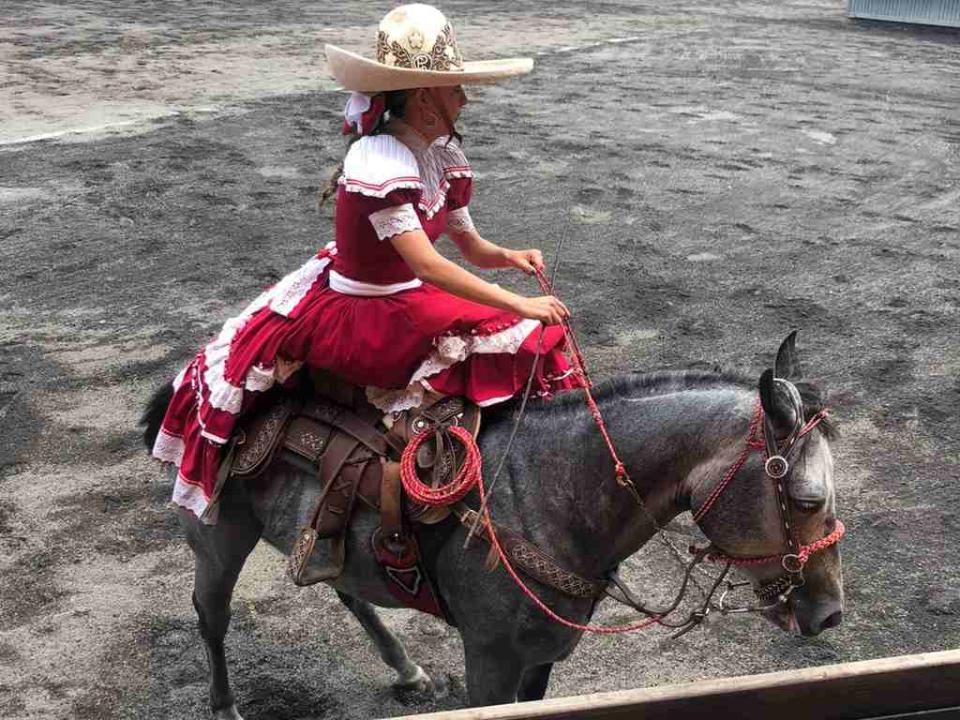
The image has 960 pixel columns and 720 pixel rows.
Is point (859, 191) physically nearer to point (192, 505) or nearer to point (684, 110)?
point (684, 110)

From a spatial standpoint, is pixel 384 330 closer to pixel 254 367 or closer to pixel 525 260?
pixel 254 367

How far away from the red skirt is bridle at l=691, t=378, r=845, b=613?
2.04 feet

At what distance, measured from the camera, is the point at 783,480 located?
98.2 inches

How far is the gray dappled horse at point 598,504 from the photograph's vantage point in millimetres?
2562

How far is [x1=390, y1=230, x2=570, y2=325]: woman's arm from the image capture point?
8.80ft

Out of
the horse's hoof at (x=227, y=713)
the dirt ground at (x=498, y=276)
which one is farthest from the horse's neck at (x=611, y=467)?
the horse's hoof at (x=227, y=713)

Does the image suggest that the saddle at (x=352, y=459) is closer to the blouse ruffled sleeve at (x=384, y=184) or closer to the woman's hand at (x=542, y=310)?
the woman's hand at (x=542, y=310)

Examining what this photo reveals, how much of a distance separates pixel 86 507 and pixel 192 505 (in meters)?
1.98

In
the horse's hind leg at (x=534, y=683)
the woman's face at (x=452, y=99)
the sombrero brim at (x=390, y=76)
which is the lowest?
the horse's hind leg at (x=534, y=683)

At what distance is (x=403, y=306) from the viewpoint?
296 cm

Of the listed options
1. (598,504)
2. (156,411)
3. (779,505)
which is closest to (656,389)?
(598,504)

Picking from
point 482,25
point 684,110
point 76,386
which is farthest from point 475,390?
point 482,25

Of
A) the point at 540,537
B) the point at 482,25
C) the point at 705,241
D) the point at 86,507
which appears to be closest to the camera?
the point at 540,537

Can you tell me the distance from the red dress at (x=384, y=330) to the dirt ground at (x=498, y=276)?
1.37 meters
